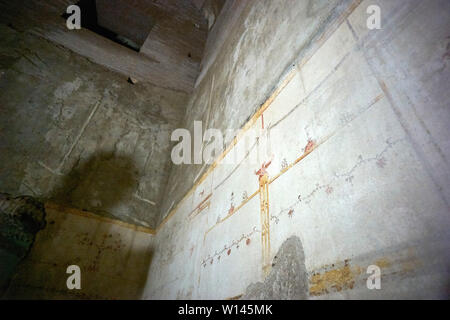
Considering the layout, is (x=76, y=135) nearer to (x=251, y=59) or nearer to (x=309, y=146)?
(x=251, y=59)

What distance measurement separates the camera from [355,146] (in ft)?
2.96

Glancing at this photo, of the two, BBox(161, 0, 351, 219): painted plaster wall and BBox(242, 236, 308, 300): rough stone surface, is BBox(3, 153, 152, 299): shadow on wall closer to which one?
BBox(161, 0, 351, 219): painted plaster wall

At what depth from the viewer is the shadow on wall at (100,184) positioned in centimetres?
316

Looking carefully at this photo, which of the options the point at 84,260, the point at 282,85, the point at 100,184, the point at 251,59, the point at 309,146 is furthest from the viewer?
the point at 100,184

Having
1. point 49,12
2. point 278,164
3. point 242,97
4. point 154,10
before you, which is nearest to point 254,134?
point 278,164

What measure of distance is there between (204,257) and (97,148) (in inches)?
106

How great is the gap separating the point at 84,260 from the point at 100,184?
1.02 metres

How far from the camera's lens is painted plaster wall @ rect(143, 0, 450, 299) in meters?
0.66

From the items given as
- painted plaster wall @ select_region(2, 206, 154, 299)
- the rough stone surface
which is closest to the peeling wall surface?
painted plaster wall @ select_region(2, 206, 154, 299)

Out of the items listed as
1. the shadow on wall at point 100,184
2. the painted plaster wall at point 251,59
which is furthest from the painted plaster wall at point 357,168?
the shadow on wall at point 100,184

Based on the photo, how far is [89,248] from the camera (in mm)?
3006

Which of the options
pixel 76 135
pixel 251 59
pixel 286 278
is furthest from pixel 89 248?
pixel 251 59

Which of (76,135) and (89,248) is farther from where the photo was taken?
(76,135)

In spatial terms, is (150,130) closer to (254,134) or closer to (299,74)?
(254,134)
